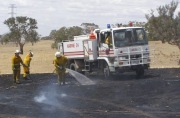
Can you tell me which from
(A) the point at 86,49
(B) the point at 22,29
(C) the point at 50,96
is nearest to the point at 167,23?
(A) the point at 86,49

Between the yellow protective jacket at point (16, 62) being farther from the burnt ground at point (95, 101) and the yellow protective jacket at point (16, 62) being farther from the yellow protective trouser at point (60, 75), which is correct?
the yellow protective trouser at point (60, 75)

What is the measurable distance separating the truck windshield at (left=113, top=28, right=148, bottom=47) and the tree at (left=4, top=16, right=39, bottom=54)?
52.4 m

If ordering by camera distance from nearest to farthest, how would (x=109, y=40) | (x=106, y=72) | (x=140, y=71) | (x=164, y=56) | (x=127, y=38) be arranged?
1. (x=127, y=38)
2. (x=109, y=40)
3. (x=106, y=72)
4. (x=140, y=71)
5. (x=164, y=56)

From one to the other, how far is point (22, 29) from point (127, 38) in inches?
2106

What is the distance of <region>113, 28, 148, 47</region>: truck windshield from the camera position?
22438mm

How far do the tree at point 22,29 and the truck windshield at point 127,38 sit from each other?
5241 centimetres

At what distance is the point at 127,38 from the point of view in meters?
22.6

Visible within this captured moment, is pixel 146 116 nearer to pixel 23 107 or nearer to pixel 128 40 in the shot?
pixel 23 107

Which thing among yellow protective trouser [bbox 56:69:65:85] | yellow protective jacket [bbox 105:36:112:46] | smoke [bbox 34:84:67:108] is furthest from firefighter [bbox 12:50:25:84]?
yellow protective jacket [bbox 105:36:112:46]

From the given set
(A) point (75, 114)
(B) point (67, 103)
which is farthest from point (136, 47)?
(A) point (75, 114)

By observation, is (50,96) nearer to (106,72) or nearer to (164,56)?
(106,72)

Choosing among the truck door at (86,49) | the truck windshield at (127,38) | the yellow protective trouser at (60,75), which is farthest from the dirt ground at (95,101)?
the truck door at (86,49)

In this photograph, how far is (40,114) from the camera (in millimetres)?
11898

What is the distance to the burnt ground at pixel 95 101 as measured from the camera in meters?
11.8
